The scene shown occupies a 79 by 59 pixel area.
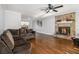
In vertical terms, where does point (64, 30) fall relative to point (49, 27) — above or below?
below

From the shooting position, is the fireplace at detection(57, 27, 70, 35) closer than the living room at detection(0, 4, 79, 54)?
No

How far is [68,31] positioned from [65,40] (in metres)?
0.48

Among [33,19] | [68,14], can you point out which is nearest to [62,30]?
[68,14]

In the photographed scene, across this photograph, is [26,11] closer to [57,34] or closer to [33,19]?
[33,19]

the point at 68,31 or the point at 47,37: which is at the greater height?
the point at 68,31

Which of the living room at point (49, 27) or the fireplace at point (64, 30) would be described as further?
the fireplace at point (64, 30)

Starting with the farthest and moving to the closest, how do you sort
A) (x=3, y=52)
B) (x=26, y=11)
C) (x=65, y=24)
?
(x=65, y=24), (x=26, y=11), (x=3, y=52)

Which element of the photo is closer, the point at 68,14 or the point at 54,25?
the point at 68,14

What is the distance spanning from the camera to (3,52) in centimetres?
166

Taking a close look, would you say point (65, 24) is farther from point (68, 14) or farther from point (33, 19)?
point (33, 19)
